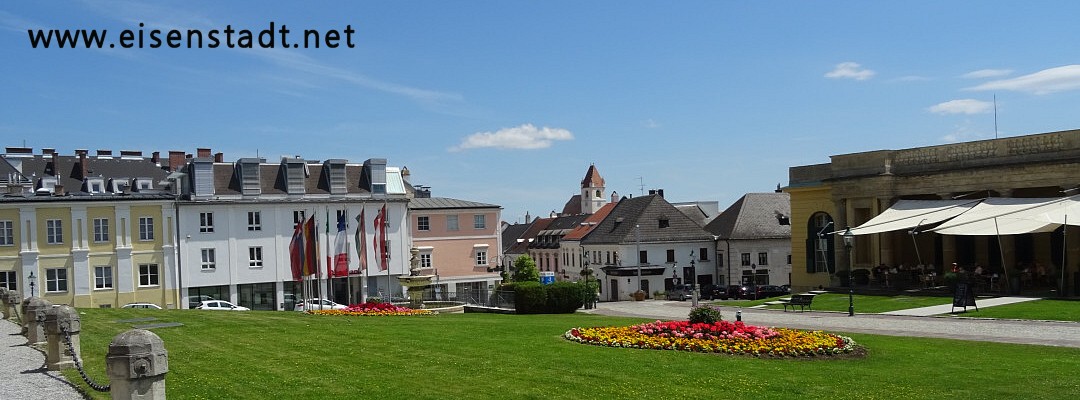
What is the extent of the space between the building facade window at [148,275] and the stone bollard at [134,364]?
166ft

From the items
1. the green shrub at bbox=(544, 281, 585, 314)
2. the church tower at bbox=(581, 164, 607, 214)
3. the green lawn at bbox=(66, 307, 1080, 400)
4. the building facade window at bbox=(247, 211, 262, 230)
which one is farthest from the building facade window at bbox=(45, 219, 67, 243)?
the church tower at bbox=(581, 164, 607, 214)

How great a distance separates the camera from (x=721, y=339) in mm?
21516

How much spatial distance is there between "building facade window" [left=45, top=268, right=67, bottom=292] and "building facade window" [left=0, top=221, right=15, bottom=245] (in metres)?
2.46

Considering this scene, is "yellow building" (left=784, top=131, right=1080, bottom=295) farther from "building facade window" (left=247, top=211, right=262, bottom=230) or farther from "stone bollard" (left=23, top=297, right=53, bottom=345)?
"building facade window" (left=247, top=211, right=262, bottom=230)

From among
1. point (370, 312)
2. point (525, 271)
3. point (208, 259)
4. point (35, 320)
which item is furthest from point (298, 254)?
point (525, 271)

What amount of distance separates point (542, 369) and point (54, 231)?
47315 millimetres

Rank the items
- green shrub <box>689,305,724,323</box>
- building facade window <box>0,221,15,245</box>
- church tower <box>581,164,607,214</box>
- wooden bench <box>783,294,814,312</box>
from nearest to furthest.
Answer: green shrub <box>689,305,724,323</box> < wooden bench <box>783,294,814,312</box> < building facade window <box>0,221,15,245</box> < church tower <box>581,164,607,214</box>

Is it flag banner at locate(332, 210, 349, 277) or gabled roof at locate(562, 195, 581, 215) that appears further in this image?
gabled roof at locate(562, 195, 581, 215)

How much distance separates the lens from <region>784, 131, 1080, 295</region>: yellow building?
135ft

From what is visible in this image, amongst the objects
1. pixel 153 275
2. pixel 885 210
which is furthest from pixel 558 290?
pixel 153 275

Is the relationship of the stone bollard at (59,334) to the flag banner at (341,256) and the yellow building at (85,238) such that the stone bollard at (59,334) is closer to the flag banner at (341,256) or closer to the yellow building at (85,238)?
the flag banner at (341,256)

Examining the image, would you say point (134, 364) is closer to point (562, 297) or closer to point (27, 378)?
point (27, 378)

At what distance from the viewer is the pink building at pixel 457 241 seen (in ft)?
234

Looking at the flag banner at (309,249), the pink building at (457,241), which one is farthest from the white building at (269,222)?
the flag banner at (309,249)
